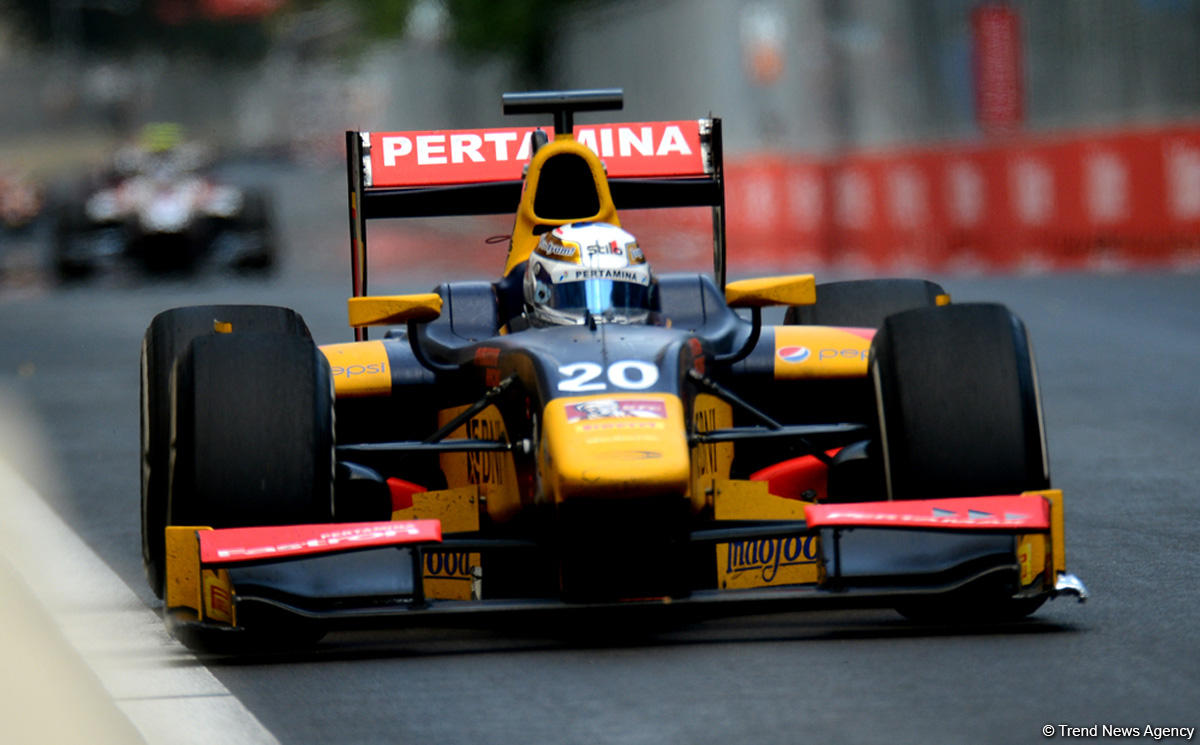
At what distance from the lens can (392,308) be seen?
740 centimetres

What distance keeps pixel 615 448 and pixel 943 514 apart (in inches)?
34.7

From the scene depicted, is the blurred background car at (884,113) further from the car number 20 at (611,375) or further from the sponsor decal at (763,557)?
the car number 20 at (611,375)

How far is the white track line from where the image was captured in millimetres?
5602

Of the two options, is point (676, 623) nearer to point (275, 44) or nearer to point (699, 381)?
point (699, 381)

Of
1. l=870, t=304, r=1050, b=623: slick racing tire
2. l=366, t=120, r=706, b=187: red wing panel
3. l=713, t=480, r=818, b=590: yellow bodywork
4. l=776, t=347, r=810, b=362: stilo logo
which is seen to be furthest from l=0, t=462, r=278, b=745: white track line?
l=776, t=347, r=810, b=362: stilo logo

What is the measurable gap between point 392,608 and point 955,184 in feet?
62.3

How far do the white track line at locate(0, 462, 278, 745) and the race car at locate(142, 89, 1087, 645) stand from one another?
169mm

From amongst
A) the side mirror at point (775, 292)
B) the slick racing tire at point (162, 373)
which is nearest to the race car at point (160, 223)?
the slick racing tire at point (162, 373)

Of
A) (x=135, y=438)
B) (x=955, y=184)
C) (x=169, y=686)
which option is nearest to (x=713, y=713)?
(x=169, y=686)

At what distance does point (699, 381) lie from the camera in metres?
7.01

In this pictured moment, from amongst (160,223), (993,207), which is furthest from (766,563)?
(160,223)

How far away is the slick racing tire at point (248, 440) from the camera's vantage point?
672 cm

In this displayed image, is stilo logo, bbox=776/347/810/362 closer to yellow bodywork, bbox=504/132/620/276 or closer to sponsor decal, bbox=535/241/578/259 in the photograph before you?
yellow bodywork, bbox=504/132/620/276

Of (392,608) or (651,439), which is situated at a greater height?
(651,439)
